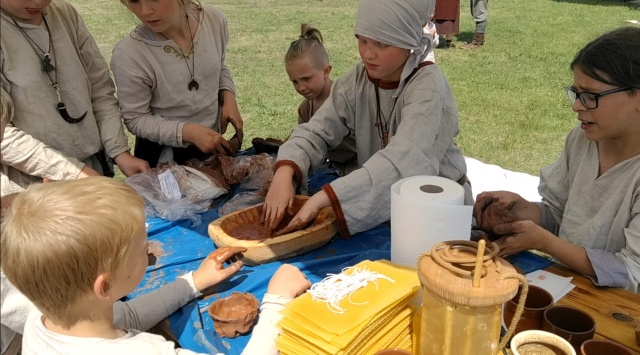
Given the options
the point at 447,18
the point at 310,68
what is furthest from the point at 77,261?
the point at 447,18

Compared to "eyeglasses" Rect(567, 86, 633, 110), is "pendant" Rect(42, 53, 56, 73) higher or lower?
higher

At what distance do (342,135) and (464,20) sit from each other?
10046mm

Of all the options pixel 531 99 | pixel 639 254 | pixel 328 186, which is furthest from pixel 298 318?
pixel 531 99

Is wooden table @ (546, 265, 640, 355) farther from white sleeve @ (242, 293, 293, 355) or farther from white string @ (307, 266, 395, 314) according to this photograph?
white sleeve @ (242, 293, 293, 355)

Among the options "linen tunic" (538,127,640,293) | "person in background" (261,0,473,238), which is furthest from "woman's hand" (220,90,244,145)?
"linen tunic" (538,127,640,293)

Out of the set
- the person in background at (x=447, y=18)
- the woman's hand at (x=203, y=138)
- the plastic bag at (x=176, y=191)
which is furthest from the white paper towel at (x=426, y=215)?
the person in background at (x=447, y=18)

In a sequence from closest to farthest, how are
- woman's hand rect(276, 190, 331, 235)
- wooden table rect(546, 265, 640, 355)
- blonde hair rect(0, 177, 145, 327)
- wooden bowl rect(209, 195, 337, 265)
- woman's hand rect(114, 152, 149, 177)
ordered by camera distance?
blonde hair rect(0, 177, 145, 327) < wooden table rect(546, 265, 640, 355) < wooden bowl rect(209, 195, 337, 265) < woman's hand rect(276, 190, 331, 235) < woman's hand rect(114, 152, 149, 177)

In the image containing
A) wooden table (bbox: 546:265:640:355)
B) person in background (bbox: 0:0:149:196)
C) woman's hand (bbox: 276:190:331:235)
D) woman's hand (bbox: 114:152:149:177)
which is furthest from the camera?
woman's hand (bbox: 114:152:149:177)

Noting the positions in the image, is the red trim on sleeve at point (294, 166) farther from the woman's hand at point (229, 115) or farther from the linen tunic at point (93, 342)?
the linen tunic at point (93, 342)

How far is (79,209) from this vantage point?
4.16 feet

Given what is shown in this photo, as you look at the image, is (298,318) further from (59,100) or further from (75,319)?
(59,100)

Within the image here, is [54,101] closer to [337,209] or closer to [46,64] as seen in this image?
[46,64]

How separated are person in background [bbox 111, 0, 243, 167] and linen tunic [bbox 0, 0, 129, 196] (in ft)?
0.39

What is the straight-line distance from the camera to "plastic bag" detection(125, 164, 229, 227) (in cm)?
245
